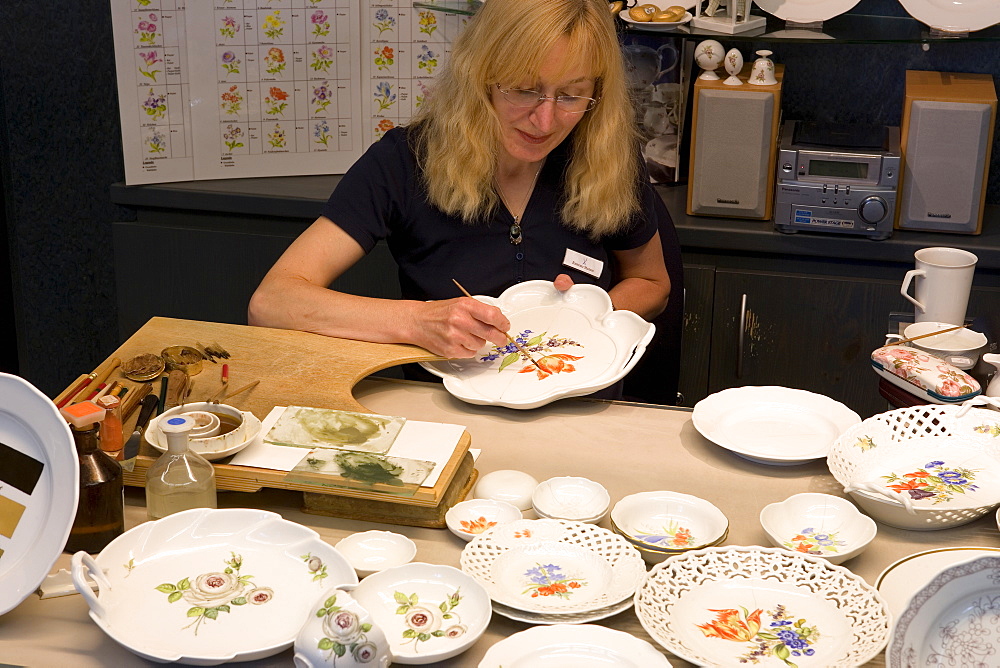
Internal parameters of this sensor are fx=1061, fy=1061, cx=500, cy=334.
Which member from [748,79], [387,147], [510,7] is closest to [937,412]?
[510,7]

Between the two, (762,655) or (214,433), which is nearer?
(762,655)

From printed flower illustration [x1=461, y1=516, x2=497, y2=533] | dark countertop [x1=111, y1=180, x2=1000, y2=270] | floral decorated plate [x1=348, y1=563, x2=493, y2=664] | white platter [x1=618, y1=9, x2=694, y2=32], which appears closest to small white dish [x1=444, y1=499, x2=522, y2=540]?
printed flower illustration [x1=461, y1=516, x2=497, y2=533]

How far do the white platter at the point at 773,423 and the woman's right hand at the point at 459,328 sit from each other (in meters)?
0.34

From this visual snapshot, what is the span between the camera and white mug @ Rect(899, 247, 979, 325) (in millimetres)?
1808

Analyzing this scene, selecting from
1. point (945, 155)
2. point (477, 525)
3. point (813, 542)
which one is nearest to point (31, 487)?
point (477, 525)

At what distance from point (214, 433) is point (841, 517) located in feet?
2.61

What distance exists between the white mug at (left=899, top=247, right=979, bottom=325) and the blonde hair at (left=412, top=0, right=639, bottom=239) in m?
0.54

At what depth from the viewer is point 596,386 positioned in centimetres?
159

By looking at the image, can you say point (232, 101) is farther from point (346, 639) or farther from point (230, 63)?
point (346, 639)

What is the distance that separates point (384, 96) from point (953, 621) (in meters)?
2.17

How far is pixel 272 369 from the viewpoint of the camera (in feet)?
5.22

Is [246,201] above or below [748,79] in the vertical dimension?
below

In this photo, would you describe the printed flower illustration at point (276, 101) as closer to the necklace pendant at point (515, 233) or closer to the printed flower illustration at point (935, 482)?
the necklace pendant at point (515, 233)

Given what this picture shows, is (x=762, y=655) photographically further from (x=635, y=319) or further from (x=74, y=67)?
(x=74, y=67)
